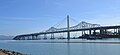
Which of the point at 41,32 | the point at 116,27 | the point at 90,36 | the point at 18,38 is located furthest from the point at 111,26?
the point at 18,38

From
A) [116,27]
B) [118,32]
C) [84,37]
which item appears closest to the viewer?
[116,27]

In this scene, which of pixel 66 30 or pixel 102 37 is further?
pixel 102 37

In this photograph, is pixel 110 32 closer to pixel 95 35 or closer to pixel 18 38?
pixel 95 35

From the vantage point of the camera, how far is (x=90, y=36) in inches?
3711

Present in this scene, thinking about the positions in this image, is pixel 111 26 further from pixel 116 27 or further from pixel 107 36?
pixel 107 36

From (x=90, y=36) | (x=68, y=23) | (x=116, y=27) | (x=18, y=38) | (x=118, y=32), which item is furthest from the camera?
(x=18, y=38)

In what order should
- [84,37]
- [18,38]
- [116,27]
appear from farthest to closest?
[18,38], [84,37], [116,27]

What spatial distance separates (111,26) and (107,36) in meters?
18.8

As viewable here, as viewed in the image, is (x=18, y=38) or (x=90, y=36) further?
(x=18, y=38)

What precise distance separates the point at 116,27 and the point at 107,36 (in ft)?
61.9

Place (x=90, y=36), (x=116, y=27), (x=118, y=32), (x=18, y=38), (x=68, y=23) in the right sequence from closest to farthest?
(x=116, y=27) → (x=68, y=23) → (x=118, y=32) → (x=90, y=36) → (x=18, y=38)

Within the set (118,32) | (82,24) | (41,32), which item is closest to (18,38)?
(41,32)

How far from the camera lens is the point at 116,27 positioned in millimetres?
76125

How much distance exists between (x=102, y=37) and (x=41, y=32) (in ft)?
79.7
